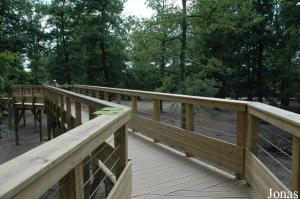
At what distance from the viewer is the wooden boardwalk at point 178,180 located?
3.79 m

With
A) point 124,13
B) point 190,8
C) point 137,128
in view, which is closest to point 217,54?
point 124,13

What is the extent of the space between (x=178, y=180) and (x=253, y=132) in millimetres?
1122

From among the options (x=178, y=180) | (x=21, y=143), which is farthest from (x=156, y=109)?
(x=21, y=143)

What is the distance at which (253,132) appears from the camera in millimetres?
3781

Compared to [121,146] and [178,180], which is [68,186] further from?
[178,180]

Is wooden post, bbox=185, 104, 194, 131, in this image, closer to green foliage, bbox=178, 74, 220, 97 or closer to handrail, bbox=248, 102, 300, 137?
handrail, bbox=248, 102, 300, 137

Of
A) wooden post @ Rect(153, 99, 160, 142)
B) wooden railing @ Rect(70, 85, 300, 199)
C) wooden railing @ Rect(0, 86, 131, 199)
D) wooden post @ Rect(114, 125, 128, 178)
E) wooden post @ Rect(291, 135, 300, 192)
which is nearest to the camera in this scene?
wooden railing @ Rect(0, 86, 131, 199)

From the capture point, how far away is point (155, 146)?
247 inches

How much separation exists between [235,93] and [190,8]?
11760 mm

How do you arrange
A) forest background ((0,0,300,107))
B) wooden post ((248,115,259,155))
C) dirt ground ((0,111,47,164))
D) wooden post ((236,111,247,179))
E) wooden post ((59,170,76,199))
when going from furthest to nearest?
1. dirt ground ((0,111,47,164))
2. forest background ((0,0,300,107))
3. wooden post ((236,111,247,179))
4. wooden post ((248,115,259,155))
5. wooden post ((59,170,76,199))

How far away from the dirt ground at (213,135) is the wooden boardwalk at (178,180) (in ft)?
9.69

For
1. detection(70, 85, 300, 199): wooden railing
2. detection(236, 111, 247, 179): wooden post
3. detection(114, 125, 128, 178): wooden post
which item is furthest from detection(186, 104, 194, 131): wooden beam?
detection(114, 125, 128, 178): wooden post

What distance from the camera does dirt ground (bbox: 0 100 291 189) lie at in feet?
37.5

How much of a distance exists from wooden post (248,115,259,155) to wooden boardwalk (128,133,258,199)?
1.55ft
